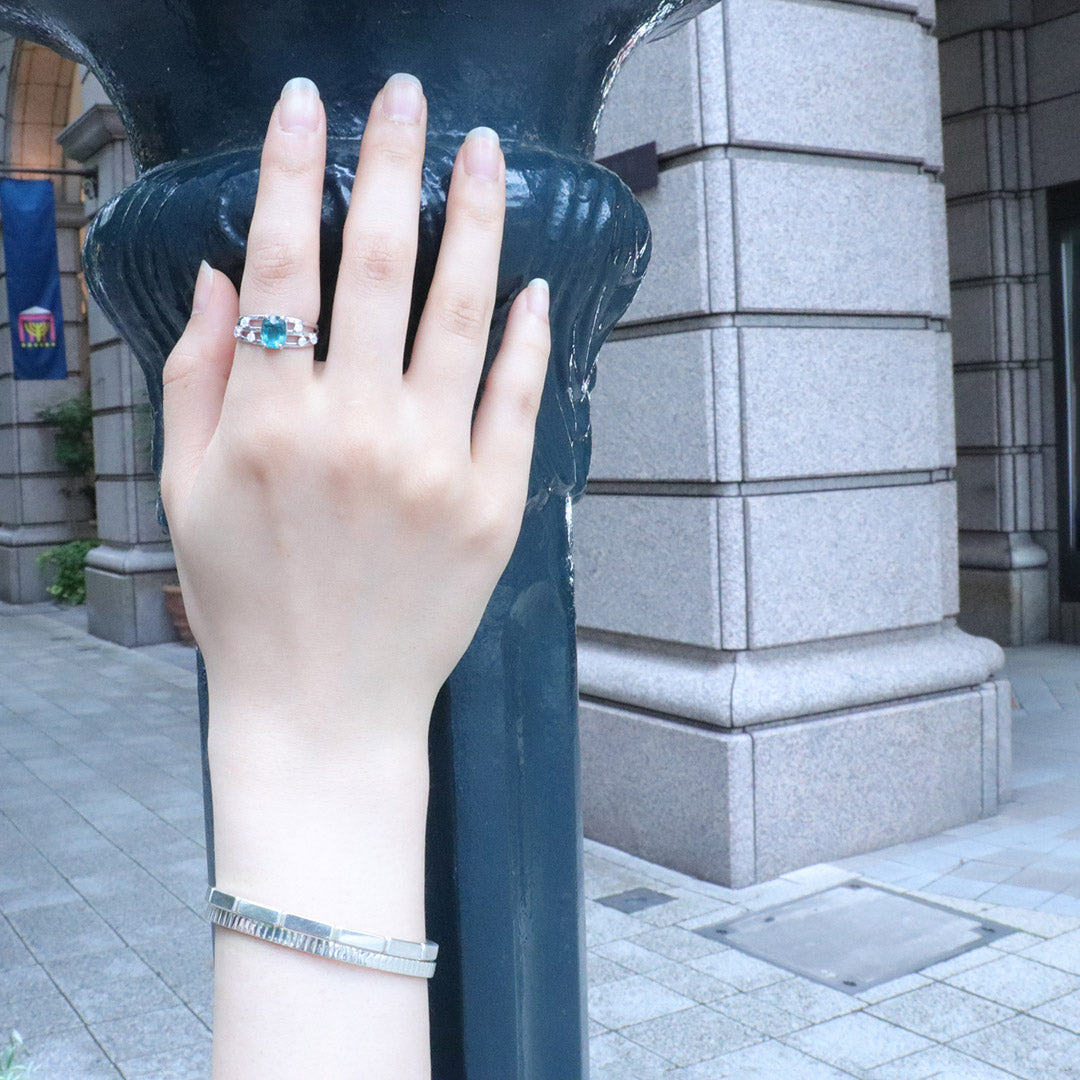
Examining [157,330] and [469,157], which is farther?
[157,330]

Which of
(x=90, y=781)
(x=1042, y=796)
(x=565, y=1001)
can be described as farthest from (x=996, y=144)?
(x=565, y=1001)

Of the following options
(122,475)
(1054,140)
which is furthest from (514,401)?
(122,475)

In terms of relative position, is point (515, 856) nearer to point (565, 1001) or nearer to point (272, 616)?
point (565, 1001)

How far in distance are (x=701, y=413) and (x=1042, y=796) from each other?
2.59 m

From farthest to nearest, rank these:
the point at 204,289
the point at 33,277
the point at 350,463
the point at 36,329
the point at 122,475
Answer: the point at 36,329
the point at 33,277
the point at 122,475
the point at 204,289
the point at 350,463

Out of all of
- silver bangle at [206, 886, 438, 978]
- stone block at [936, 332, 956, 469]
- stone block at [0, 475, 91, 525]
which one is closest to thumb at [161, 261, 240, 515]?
silver bangle at [206, 886, 438, 978]

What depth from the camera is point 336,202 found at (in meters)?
0.82

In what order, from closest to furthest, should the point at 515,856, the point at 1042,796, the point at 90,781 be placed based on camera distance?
the point at 515,856 → the point at 1042,796 → the point at 90,781

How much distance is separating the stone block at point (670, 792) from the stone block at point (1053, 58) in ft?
23.2

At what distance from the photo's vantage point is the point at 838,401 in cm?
498

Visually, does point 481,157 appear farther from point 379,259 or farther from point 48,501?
point 48,501

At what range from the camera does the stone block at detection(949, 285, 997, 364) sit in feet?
32.4

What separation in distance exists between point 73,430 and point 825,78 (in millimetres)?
12036

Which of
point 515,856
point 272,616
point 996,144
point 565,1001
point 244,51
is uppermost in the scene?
point 996,144
